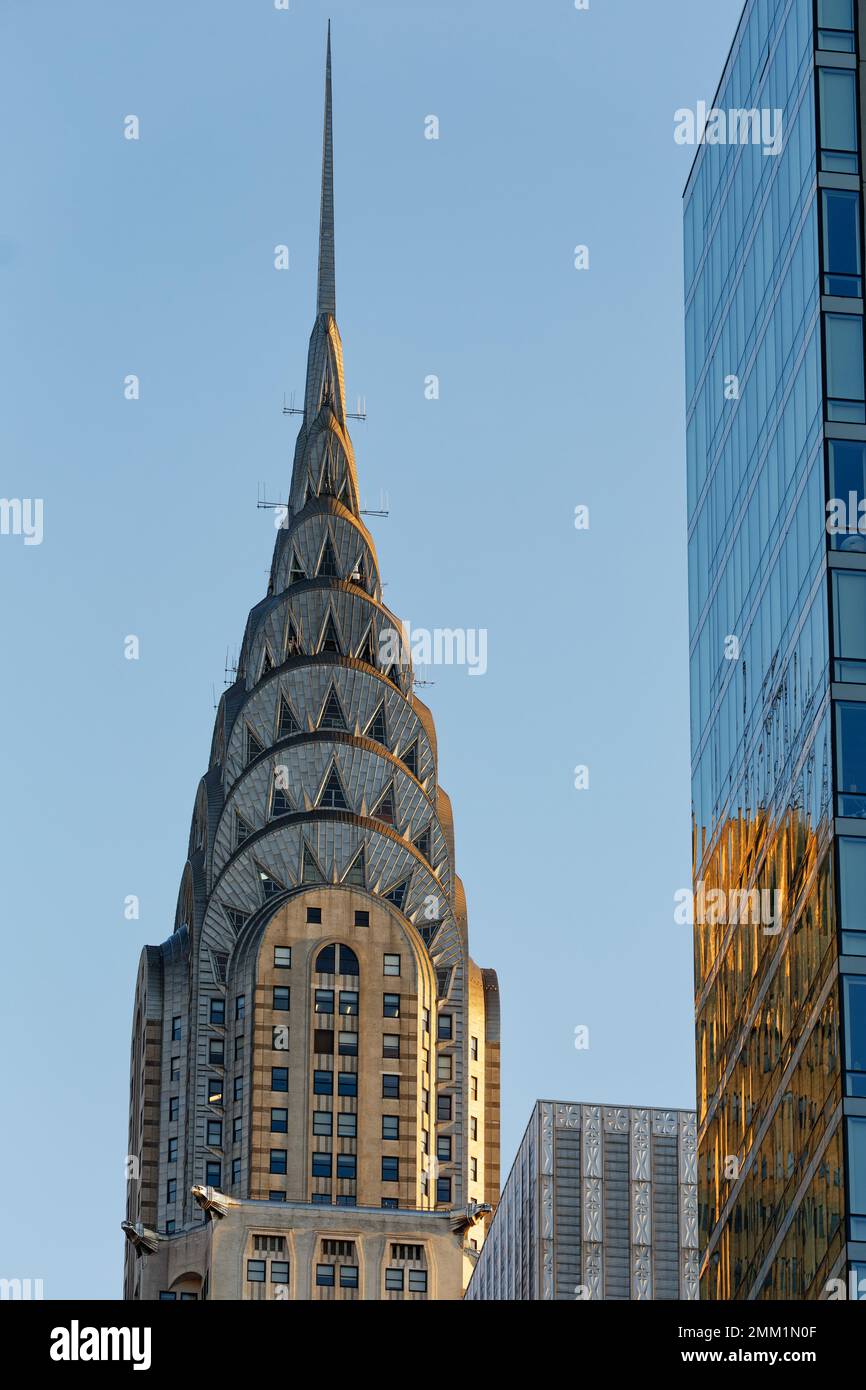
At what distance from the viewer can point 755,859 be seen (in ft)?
305

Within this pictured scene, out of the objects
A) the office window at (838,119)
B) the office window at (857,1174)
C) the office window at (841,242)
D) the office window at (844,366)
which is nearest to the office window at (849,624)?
the office window at (844,366)

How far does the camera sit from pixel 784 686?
90.2 m

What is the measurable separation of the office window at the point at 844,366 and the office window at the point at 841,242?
101cm

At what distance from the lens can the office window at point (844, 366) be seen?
3440 inches

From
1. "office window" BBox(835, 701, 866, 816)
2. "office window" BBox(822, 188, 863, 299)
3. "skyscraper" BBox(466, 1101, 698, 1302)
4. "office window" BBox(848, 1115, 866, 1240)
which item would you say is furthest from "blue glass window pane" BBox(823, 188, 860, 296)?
"skyscraper" BBox(466, 1101, 698, 1302)

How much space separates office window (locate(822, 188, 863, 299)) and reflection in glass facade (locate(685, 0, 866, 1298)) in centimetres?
6

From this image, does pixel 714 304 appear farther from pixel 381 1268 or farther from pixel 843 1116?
pixel 381 1268

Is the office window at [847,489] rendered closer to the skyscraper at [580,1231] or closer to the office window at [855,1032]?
the office window at [855,1032]

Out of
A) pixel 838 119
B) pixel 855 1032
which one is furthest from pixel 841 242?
pixel 855 1032

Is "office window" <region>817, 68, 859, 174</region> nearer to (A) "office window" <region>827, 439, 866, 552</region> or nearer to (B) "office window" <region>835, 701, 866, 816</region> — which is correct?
(A) "office window" <region>827, 439, 866, 552</region>

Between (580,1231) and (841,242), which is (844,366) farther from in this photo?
(580,1231)

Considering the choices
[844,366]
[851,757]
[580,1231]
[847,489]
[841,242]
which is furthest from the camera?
[580,1231]

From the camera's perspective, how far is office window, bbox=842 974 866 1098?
262 feet

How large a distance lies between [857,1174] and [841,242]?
90.1ft
